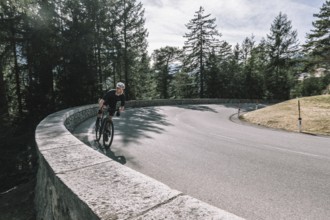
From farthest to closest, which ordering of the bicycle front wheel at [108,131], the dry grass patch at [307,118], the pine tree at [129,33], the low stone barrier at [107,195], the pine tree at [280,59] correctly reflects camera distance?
the pine tree at [280,59]
the pine tree at [129,33]
the dry grass patch at [307,118]
the bicycle front wheel at [108,131]
the low stone barrier at [107,195]

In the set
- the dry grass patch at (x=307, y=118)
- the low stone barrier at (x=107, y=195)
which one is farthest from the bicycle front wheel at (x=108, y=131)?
the dry grass patch at (x=307, y=118)

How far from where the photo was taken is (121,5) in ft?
112

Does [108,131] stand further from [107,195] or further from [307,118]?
[307,118]

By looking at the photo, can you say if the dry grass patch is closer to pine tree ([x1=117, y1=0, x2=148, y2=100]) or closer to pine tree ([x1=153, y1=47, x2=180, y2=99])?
pine tree ([x1=117, y1=0, x2=148, y2=100])

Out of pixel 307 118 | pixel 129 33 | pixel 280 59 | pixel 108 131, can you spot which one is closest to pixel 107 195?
pixel 108 131

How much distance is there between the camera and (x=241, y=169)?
5879 millimetres

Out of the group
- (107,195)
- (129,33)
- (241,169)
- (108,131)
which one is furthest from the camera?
(129,33)

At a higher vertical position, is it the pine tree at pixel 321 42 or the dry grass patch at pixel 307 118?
the pine tree at pixel 321 42

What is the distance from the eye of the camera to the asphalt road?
158 inches

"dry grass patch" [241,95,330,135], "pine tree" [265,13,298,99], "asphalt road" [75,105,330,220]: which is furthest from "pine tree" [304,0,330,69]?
"asphalt road" [75,105,330,220]

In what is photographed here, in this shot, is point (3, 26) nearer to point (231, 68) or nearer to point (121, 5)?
point (121, 5)

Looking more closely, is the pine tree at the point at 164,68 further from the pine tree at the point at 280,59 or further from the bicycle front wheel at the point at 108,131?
the bicycle front wheel at the point at 108,131

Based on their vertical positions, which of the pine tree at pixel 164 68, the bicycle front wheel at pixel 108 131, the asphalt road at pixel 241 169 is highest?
the pine tree at pixel 164 68

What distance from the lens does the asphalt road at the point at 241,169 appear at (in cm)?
401
